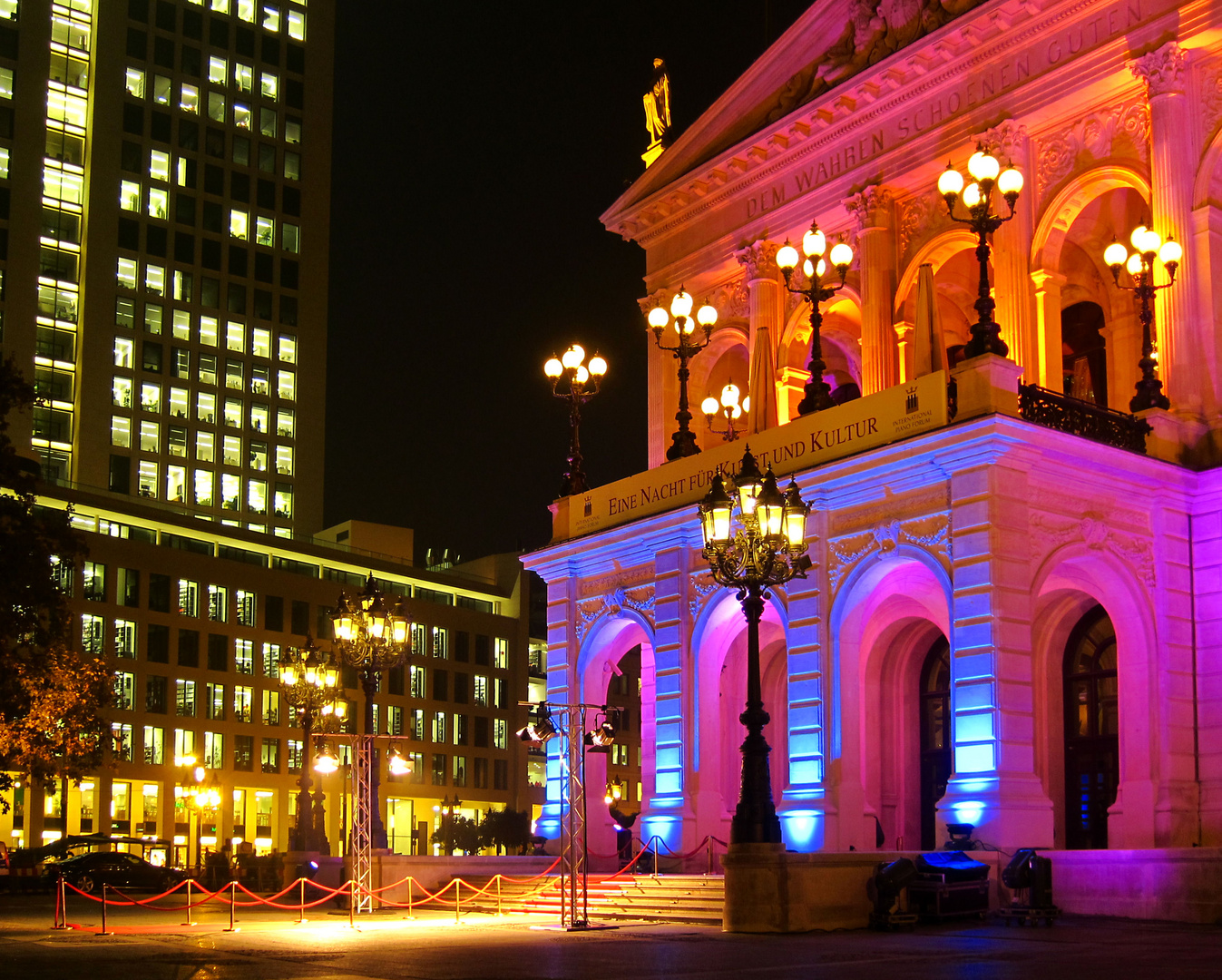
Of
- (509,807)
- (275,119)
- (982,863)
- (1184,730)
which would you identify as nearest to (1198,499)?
(1184,730)

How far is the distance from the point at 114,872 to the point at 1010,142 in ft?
122

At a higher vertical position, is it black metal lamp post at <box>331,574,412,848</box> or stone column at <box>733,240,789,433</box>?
stone column at <box>733,240,789,433</box>

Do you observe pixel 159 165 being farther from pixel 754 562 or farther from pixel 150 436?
pixel 754 562

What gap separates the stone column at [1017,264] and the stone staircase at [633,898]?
44.2 feet

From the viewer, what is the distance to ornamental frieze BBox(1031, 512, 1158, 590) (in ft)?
95.9

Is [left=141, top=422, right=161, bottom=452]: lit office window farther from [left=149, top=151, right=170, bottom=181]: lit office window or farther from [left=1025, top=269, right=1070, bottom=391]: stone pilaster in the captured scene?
[left=1025, top=269, right=1070, bottom=391]: stone pilaster

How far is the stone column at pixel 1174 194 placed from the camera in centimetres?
3145

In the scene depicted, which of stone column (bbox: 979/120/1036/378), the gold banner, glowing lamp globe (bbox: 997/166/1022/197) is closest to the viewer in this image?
glowing lamp globe (bbox: 997/166/1022/197)

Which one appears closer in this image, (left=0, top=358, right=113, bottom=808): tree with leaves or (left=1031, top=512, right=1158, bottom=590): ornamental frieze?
(left=1031, top=512, right=1158, bottom=590): ornamental frieze

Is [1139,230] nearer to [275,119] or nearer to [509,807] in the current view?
[509,807]

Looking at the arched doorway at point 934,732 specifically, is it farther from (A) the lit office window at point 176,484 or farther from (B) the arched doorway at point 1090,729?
(A) the lit office window at point 176,484

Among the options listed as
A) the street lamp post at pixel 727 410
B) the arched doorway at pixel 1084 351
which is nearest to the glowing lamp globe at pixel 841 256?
the arched doorway at pixel 1084 351

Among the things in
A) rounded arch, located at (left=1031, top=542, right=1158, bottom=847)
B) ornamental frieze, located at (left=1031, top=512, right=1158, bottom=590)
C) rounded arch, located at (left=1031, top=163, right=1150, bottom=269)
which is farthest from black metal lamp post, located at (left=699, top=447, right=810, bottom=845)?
rounded arch, located at (left=1031, top=163, right=1150, bottom=269)

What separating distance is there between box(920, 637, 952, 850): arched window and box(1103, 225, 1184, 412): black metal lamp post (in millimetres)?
7864
